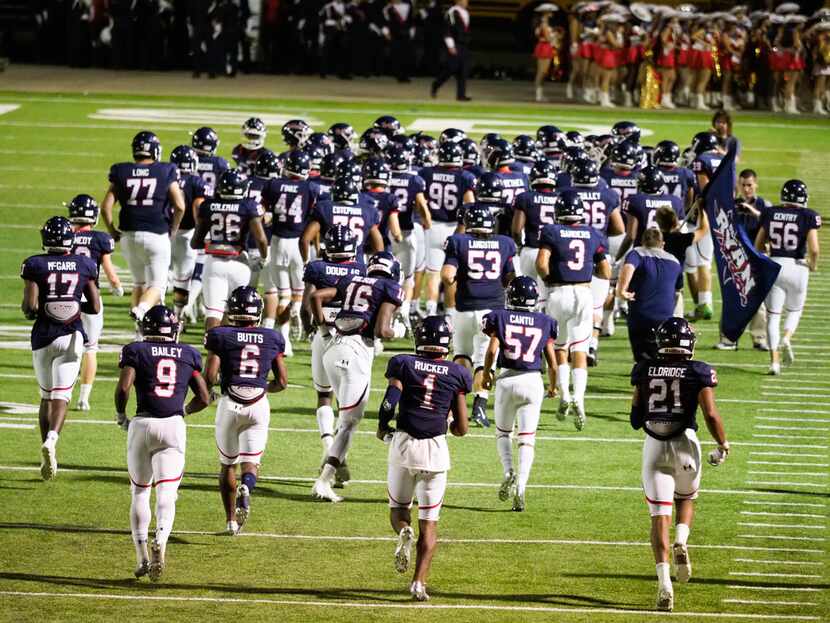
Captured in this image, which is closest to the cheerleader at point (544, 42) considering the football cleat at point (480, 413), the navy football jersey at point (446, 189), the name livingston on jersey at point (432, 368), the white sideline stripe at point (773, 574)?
the navy football jersey at point (446, 189)

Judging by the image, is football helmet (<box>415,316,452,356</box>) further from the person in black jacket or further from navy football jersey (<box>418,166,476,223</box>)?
the person in black jacket

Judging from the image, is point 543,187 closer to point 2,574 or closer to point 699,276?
point 699,276

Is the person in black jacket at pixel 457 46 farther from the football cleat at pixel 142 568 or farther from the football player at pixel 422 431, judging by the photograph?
the football cleat at pixel 142 568

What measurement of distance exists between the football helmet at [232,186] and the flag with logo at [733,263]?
4.07 meters

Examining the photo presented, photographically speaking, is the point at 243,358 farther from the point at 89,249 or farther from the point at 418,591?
the point at 89,249

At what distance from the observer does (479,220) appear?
13.5 m

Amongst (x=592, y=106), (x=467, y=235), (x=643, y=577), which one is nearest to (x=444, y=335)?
(x=643, y=577)

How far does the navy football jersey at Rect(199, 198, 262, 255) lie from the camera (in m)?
15.0

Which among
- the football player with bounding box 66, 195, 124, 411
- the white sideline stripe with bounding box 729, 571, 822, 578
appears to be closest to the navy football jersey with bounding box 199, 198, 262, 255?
the football player with bounding box 66, 195, 124, 411

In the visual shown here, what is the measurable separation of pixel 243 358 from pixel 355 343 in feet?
4.50

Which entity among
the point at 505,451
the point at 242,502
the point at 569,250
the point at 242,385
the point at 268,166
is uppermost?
the point at 268,166

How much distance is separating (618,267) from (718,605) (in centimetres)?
808

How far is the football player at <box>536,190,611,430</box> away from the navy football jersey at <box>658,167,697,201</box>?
11.4 feet

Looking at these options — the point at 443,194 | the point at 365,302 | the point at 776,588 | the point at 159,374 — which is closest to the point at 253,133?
the point at 443,194
